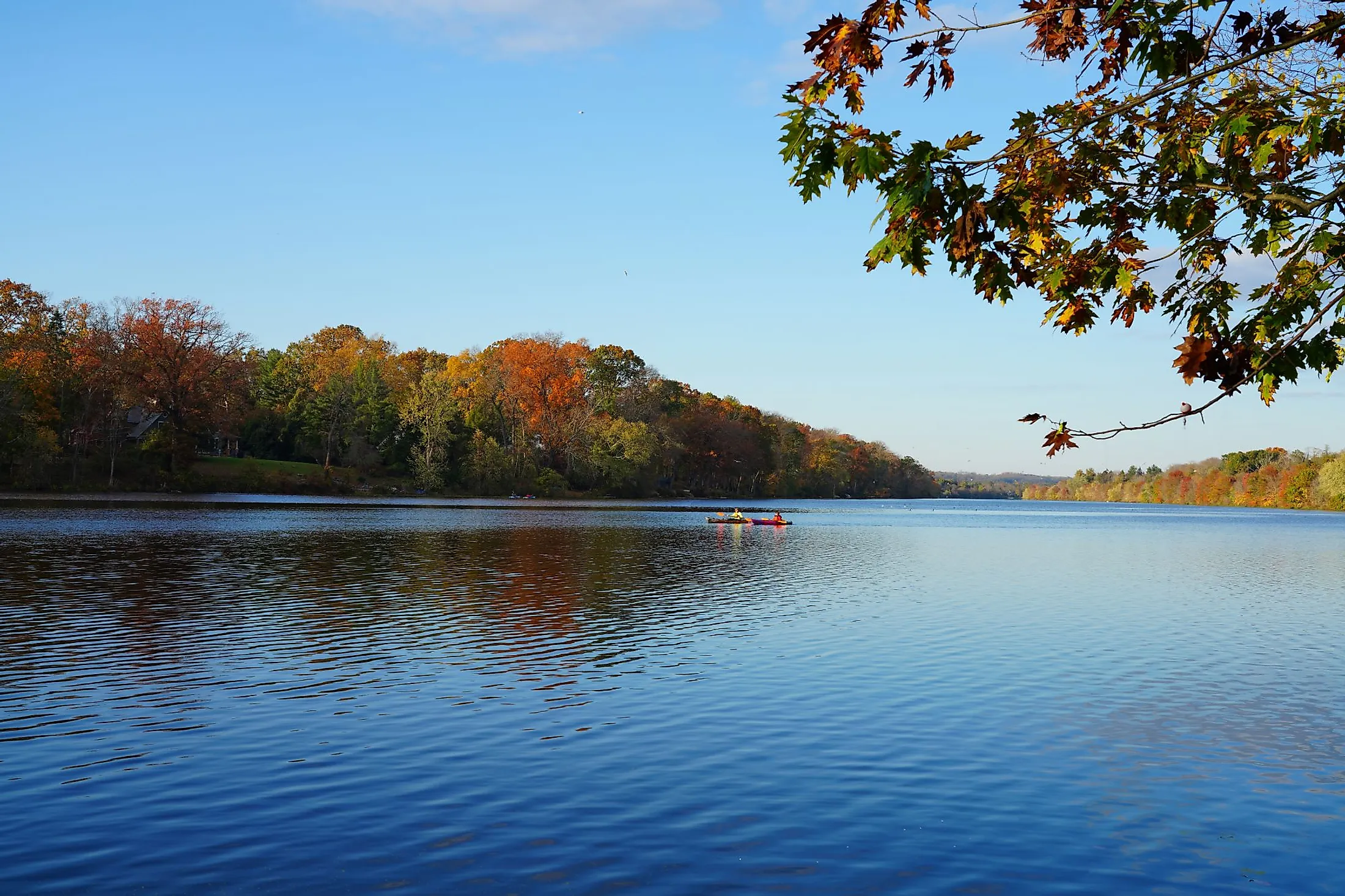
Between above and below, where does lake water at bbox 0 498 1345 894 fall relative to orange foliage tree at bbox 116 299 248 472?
below

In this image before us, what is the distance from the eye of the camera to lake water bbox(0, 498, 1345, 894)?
10.0 m

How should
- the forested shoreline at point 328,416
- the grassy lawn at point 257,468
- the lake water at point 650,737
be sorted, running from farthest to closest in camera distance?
the grassy lawn at point 257,468
the forested shoreline at point 328,416
the lake water at point 650,737

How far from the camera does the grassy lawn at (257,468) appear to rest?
109 m

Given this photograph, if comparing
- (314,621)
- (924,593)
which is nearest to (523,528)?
(924,593)

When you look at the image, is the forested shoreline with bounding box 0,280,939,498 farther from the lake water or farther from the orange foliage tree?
the lake water

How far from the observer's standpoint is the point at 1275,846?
11031 mm

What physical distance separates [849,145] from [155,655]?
17973 mm

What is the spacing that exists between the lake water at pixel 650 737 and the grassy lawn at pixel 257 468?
7677 centimetres

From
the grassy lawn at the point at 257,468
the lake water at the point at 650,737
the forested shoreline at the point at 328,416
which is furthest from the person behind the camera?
the grassy lawn at the point at 257,468

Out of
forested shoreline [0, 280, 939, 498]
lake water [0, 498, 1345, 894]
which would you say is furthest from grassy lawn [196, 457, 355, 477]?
lake water [0, 498, 1345, 894]

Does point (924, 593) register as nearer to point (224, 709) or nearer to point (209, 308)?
point (224, 709)

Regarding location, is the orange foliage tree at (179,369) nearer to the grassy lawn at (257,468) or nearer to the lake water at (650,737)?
the grassy lawn at (257,468)

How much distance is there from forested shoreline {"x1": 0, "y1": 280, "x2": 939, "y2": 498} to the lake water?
70.3 meters

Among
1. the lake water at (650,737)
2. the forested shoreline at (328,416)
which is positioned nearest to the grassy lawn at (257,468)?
the forested shoreline at (328,416)
